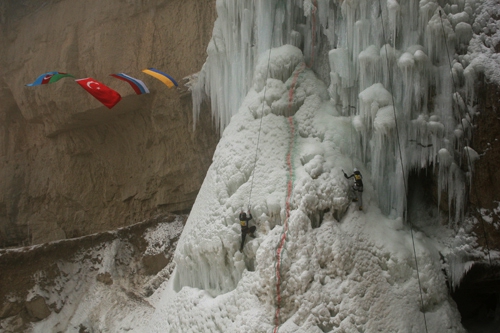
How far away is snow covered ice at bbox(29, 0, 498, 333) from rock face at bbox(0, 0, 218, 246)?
4.26 metres

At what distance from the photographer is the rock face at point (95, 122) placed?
1319 centimetres

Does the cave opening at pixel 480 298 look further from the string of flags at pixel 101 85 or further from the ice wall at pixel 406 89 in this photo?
the string of flags at pixel 101 85

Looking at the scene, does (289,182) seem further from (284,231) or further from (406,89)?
(406,89)

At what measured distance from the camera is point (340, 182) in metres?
7.66

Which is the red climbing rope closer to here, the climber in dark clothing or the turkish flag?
the climber in dark clothing

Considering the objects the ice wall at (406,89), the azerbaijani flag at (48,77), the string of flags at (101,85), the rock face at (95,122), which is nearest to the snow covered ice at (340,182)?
the ice wall at (406,89)

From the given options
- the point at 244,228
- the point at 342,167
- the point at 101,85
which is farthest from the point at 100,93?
the point at 342,167

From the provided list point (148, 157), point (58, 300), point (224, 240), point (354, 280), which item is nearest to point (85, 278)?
point (58, 300)

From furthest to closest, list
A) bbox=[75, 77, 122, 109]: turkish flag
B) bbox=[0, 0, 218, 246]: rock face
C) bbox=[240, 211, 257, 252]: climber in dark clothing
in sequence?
bbox=[0, 0, 218, 246]: rock face, bbox=[75, 77, 122, 109]: turkish flag, bbox=[240, 211, 257, 252]: climber in dark clothing

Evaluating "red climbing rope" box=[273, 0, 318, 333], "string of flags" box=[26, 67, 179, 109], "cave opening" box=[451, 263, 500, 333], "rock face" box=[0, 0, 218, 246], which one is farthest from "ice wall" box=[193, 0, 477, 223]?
"rock face" box=[0, 0, 218, 246]

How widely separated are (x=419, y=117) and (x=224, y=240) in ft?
11.6

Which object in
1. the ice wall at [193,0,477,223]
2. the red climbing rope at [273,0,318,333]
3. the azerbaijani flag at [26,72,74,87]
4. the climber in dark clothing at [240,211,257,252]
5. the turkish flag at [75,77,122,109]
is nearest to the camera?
the red climbing rope at [273,0,318,333]

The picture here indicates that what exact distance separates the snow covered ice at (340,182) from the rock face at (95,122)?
4262 millimetres

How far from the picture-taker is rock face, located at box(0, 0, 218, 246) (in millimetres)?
13188
